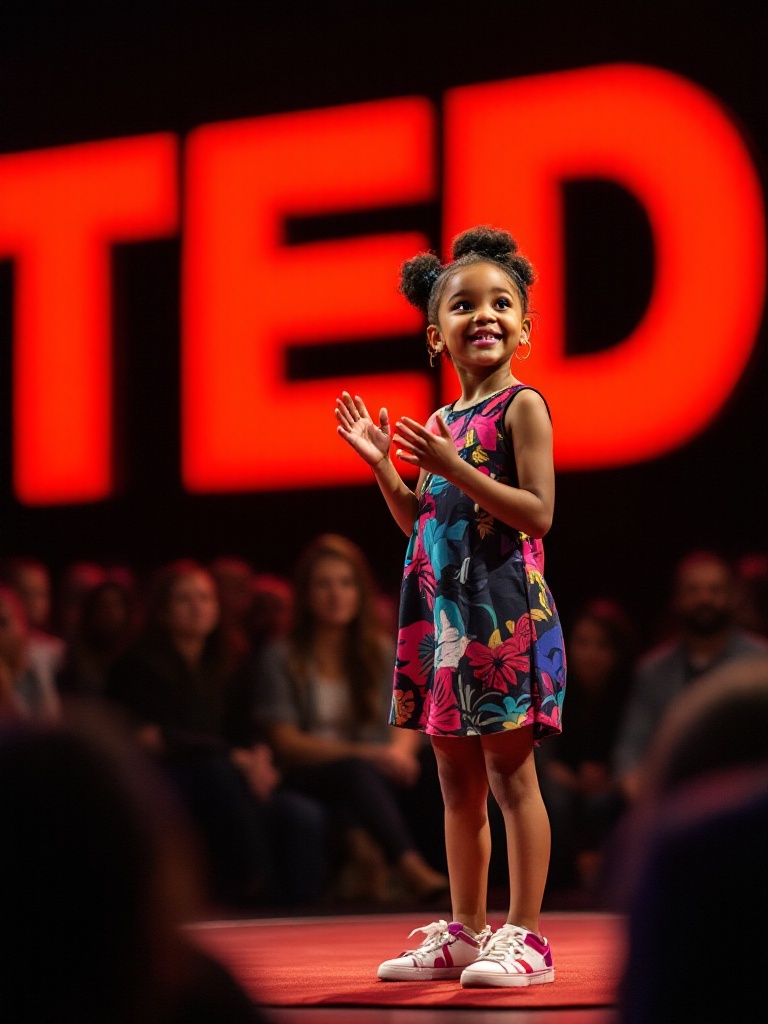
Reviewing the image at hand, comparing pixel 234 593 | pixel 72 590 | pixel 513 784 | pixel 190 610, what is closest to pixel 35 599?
pixel 72 590

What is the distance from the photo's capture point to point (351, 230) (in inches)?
178

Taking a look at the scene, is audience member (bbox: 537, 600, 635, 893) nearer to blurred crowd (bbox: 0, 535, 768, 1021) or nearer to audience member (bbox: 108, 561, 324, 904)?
blurred crowd (bbox: 0, 535, 768, 1021)

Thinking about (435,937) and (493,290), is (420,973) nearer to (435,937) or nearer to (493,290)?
(435,937)

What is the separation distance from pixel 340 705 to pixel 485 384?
1800mm

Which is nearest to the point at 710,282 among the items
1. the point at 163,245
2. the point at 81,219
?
the point at 163,245

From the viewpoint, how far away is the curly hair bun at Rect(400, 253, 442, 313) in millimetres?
2111

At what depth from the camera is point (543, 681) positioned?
1819 mm

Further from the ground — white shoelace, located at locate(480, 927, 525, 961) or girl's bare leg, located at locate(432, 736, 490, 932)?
girl's bare leg, located at locate(432, 736, 490, 932)

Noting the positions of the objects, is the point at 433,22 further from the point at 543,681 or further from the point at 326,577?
the point at 543,681

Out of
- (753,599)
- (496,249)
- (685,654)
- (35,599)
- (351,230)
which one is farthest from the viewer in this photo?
(351,230)

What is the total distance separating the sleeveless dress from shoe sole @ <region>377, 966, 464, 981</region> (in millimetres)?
330

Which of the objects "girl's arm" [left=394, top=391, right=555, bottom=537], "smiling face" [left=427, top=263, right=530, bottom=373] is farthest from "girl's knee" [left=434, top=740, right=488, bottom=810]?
"smiling face" [left=427, top=263, right=530, bottom=373]

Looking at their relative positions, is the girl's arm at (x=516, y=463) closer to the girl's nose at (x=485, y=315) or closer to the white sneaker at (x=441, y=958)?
the girl's nose at (x=485, y=315)

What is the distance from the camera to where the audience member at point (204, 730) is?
350 centimetres
